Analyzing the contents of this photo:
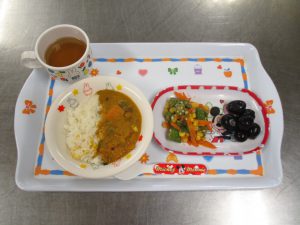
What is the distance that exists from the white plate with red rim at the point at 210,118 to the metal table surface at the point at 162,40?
185 mm

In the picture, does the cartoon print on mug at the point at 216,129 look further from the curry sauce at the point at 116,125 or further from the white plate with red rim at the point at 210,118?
the curry sauce at the point at 116,125

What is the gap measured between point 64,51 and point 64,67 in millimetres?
108

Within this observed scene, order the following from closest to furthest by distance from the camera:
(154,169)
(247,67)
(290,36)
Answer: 1. (154,169)
2. (247,67)
3. (290,36)

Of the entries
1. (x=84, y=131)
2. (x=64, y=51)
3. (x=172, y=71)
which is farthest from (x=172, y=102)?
(x=64, y=51)

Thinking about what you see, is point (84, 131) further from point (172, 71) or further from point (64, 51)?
point (172, 71)

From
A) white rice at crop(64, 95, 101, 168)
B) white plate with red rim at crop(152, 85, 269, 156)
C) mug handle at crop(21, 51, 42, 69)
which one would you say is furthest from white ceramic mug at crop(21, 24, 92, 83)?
white plate with red rim at crop(152, 85, 269, 156)

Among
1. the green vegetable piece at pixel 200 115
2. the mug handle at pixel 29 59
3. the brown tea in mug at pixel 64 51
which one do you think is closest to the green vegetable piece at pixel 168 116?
the green vegetable piece at pixel 200 115

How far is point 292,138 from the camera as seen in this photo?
1146 mm

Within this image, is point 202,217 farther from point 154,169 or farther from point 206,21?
point 206,21

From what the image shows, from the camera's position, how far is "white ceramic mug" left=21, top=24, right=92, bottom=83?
3.05 ft

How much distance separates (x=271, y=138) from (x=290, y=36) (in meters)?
0.63

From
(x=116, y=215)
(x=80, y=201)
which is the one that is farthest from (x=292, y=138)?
(x=80, y=201)

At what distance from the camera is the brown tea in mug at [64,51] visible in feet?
3.19

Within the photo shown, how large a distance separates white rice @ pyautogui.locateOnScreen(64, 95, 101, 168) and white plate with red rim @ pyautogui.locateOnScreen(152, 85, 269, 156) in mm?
225
